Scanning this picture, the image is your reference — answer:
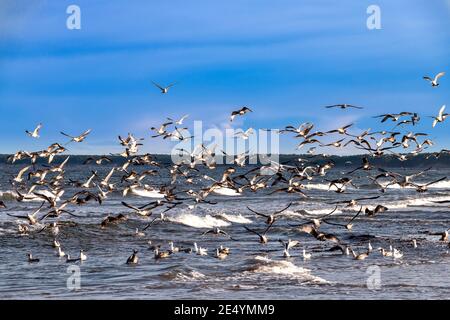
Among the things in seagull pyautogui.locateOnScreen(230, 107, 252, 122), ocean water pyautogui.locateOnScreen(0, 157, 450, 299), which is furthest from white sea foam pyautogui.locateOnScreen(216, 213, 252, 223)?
seagull pyautogui.locateOnScreen(230, 107, 252, 122)

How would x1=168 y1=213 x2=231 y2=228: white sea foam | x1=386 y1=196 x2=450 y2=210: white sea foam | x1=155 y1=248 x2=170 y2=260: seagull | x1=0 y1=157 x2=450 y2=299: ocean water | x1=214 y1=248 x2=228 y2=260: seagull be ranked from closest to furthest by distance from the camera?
x1=0 y1=157 x2=450 y2=299: ocean water → x1=155 y1=248 x2=170 y2=260: seagull → x1=214 y1=248 x2=228 y2=260: seagull → x1=168 y1=213 x2=231 y2=228: white sea foam → x1=386 y1=196 x2=450 y2=210: white sea foam

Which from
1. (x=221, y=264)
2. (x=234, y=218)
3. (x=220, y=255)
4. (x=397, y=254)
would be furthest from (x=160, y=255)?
(x=234, y=218)

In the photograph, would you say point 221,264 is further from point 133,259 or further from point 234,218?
point 234,218

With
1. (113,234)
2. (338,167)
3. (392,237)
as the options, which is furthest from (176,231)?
(338,167)

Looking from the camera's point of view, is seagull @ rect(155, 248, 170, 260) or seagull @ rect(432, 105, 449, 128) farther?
seagull @ rect(432, 105, 449, 128)

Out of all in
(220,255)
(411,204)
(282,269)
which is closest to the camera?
(282,269)

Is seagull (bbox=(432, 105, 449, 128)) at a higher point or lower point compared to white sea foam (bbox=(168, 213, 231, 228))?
higher

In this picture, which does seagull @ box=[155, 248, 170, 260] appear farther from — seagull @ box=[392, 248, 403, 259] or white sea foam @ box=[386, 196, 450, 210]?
white sea foam @ box=[386, 196, 450, 210]

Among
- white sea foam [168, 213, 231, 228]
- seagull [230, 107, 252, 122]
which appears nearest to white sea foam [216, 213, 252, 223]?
white sea foam [168, 213, 231, 228]

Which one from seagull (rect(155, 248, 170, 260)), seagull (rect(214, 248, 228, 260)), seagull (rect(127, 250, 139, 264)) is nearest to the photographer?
seagull (rect(127, 250, 139, 264))

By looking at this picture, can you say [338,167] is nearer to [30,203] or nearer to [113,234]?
[30,203]

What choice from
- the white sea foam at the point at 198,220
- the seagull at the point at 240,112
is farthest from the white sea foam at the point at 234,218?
the seagull at the point at 240,112

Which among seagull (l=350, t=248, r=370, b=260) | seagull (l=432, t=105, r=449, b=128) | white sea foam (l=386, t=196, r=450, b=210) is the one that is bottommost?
seagull (l=350, t=248, r=370, b=260)

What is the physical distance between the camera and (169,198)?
1042 inches
